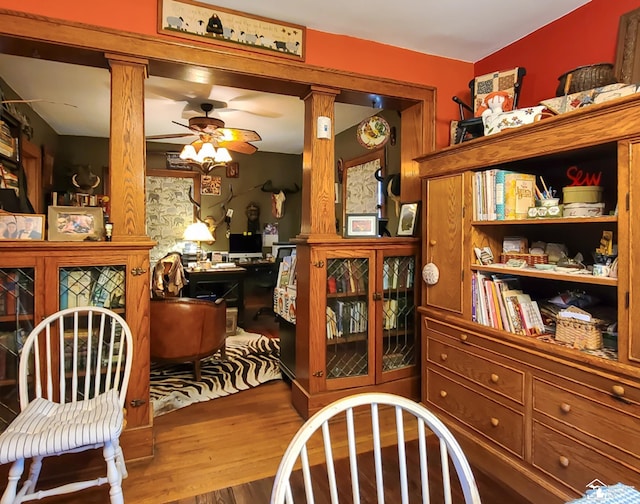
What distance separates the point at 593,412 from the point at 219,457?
187cm

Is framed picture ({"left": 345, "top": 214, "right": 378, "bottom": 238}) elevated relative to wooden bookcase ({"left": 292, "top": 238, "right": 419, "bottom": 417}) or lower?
elevated

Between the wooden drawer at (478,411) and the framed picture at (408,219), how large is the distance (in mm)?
991

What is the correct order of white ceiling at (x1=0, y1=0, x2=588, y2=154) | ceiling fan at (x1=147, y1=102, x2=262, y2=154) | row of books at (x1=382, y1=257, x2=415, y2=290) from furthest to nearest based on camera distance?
ceiling fan at (x1=147, y1=102, x2=262, y2=154) < row of books at (x1=382, y1=257, x2=415, y2=290) < white ceiling at (x1=0, y1=0, x2=588, y2=154)

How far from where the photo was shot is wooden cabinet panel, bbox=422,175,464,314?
230 cm

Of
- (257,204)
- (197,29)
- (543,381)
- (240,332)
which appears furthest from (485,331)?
(257,204)

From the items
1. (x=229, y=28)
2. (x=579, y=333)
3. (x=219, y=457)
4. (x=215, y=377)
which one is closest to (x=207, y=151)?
(x=229, y=28)

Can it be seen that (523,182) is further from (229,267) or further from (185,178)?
(185,178)

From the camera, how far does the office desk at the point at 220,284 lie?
4.54 m

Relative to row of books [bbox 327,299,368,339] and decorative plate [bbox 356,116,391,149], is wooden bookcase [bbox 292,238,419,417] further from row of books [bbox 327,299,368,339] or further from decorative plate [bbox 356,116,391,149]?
decorative plate [bbox 356,116,391,149]

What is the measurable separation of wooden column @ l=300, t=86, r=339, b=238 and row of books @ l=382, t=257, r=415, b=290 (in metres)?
0.51

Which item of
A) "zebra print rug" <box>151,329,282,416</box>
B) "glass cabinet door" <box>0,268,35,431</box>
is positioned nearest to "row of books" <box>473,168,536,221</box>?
"zebra print rug" <box>151,329,282,416</box>

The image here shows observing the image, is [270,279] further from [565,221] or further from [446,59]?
[565,221]

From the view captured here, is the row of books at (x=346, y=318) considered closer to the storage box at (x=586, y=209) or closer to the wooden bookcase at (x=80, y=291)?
the wooden bookcase at (x=80, y=291)

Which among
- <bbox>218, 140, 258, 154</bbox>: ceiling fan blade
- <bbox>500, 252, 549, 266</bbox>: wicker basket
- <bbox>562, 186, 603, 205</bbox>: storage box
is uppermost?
<bbox>218, 140, 258, 154</bbox>: ceiling fan blade
